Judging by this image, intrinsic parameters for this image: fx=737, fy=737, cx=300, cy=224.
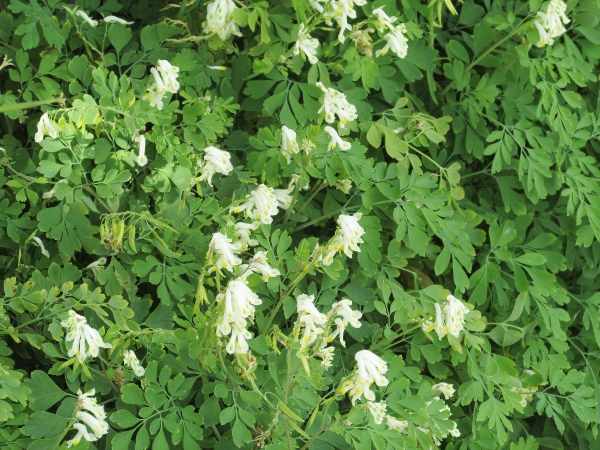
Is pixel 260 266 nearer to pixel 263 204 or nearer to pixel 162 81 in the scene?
pixel 263 204

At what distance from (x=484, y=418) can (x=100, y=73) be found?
4.44 feet

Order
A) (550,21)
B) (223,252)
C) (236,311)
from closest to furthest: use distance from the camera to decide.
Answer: (236,311), (223,252), (550,21)

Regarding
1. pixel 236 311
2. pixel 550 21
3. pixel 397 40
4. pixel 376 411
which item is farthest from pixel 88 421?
pixel 550 21

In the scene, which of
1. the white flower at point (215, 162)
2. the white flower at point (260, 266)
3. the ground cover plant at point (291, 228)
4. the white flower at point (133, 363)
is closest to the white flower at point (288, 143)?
the ground cover plant at point (291, 228)

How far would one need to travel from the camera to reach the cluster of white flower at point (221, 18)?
6.56 ft

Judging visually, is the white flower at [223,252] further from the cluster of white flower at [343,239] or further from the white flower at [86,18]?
the white flower at [86,18]

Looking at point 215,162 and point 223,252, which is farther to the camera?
point 215,162

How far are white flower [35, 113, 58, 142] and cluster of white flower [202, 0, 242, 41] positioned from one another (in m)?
0.53

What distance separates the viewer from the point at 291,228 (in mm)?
2021

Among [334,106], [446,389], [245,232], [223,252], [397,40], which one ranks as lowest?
[446,389]

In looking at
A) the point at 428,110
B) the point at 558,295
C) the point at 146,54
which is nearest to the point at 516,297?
the point at 558,295

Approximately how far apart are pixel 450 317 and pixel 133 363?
77 cm

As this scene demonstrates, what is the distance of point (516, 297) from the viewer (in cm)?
228

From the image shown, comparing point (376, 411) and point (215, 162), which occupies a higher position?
point (215, 162)
